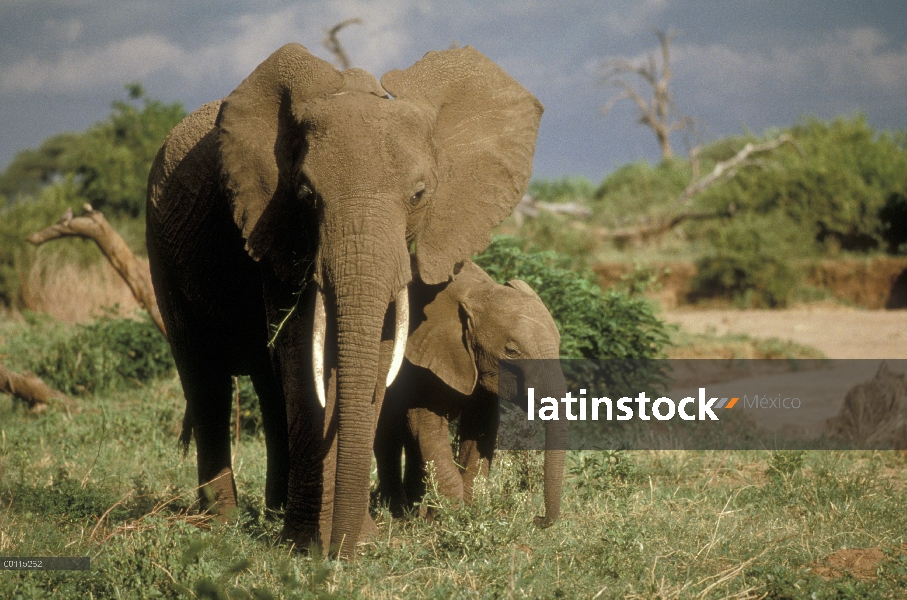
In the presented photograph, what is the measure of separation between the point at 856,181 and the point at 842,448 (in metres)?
14.6

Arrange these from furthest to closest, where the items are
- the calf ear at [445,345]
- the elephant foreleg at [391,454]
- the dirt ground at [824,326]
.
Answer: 1. the dirt ground at [824,326]
2. the elephant foreleg at [391,454]
3. the calf ear at [445,345]

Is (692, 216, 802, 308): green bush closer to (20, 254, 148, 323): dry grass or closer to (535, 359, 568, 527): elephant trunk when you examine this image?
(20, 254, 148, 323): dry grass

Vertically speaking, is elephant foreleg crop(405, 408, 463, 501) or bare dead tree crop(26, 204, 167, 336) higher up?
bare dead tree crop(26, 204, 167, 336)

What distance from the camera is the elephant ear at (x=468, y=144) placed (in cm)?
465

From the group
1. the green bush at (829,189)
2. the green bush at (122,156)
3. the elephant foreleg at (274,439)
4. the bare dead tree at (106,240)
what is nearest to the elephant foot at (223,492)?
the elephant foreleg at (274,439)

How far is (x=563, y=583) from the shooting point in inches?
165

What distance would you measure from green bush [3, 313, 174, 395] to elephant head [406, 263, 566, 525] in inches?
199

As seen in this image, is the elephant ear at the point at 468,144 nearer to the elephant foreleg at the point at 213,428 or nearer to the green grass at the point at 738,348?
the elephant foreleg at the point at 213,428

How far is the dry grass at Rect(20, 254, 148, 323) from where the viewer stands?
48.2 ft

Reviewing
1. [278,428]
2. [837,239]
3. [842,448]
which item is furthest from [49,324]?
[837,239]

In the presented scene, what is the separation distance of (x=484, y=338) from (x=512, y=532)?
0.96 m

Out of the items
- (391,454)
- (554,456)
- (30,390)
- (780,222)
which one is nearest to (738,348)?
(780,222)

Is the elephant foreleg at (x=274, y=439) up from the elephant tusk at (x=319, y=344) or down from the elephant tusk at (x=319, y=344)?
down

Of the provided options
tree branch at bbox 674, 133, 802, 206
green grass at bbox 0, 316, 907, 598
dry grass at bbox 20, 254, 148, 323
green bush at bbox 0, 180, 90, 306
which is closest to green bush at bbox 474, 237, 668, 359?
green grass at bbox 0, 316, 907, 598
